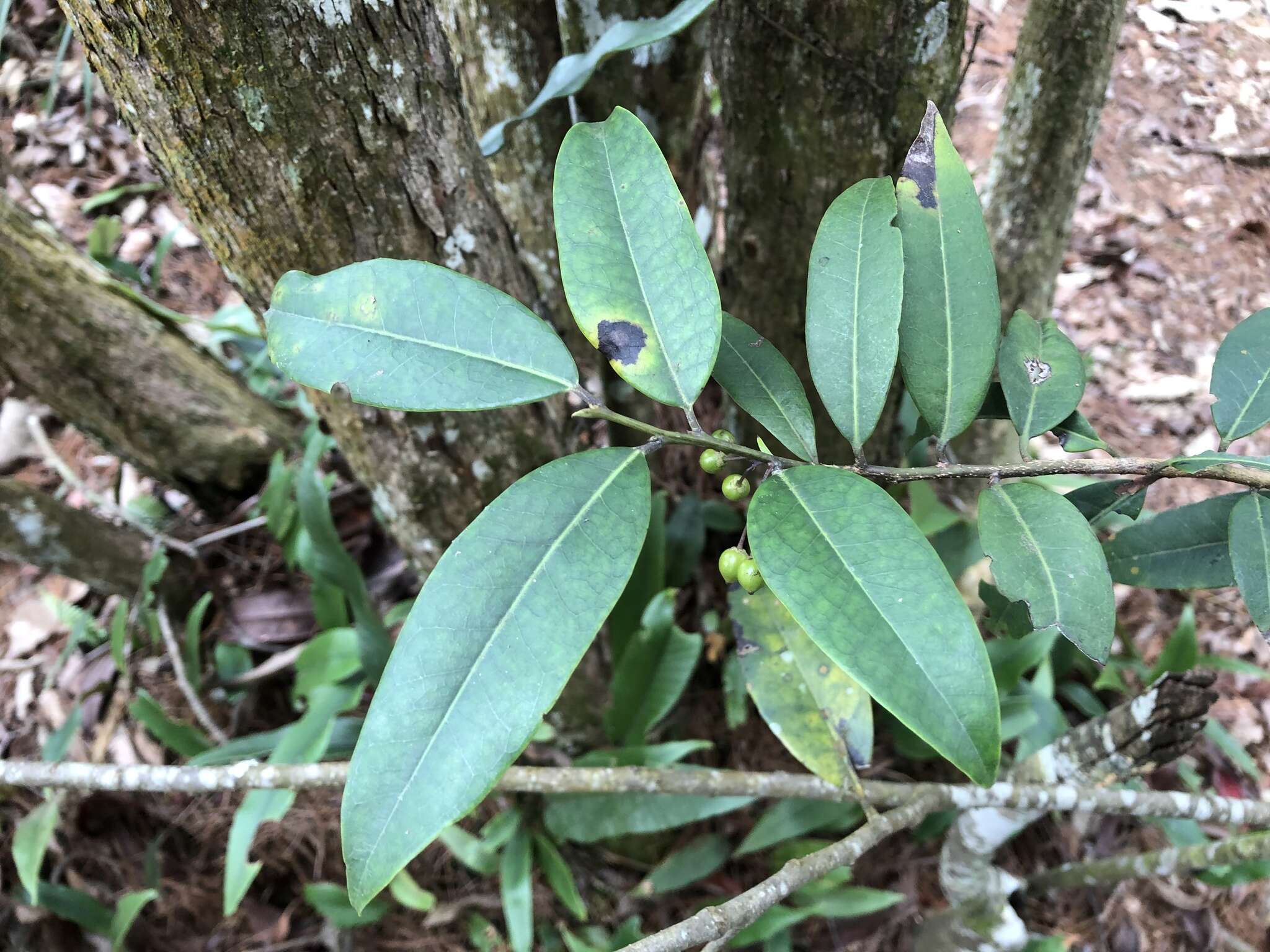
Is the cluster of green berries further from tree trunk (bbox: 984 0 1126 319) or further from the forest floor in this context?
tree trunk (bbox: 984 0 1126 319)

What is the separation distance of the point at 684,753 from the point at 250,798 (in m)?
0.77

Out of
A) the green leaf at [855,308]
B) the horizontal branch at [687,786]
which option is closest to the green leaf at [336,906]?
the horizontal branch at [687,786]

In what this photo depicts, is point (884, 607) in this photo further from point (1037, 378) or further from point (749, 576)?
point (1037, 378)

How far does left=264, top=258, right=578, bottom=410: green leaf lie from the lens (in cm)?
58

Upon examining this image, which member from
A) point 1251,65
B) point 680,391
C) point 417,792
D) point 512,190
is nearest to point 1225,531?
point 680,391

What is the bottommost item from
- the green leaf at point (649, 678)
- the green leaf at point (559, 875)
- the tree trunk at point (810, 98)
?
the green leaf at point (559, 875)

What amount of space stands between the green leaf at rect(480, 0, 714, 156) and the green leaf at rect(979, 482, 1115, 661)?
547 millimetres

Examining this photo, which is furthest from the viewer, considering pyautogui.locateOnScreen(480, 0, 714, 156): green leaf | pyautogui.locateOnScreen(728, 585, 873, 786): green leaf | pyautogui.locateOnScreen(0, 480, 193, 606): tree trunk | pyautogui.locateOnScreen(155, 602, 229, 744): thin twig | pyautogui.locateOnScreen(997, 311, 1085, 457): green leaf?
pyautogui.locateOnScreen(155, 602, 229, 744): thin twig

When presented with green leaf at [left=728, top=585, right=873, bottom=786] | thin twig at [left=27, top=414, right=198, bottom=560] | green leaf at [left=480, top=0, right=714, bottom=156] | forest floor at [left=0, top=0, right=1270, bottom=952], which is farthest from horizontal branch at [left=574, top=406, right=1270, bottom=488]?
thin twig at [left=27, top=414, right=198, bottom=560]

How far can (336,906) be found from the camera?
139 centimetres

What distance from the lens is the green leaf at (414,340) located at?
1.92 ft

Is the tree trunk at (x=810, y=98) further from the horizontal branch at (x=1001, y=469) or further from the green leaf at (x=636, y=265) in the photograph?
the horizontal branch at (x=1001, y=469)

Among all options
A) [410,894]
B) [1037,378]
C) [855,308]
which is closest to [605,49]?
[855,308]

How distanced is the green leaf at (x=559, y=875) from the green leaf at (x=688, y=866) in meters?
0.11
